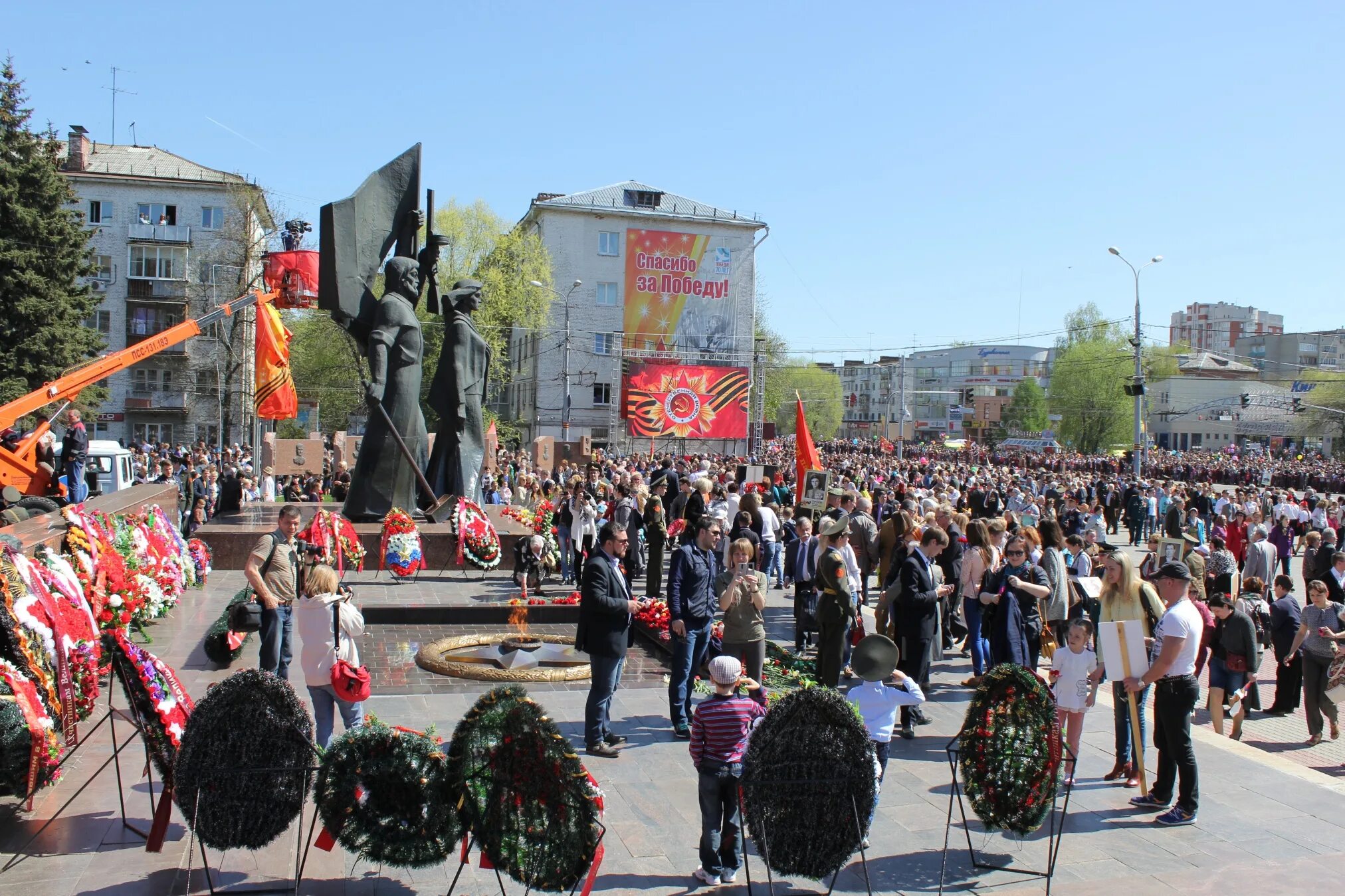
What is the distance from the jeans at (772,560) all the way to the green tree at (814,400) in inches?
3573

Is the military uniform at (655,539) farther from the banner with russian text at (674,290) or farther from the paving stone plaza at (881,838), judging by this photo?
the banner with russian text at (674,290)

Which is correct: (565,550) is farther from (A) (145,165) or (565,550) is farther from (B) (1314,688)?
(A) (145,165)

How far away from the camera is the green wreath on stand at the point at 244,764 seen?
197 inches

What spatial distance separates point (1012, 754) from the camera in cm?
570

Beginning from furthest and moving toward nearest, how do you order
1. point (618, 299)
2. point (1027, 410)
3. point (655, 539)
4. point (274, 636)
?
1. point (1027, 410)
2. point (618, 299)
3. point (655, 539)
4. point (274, 636)

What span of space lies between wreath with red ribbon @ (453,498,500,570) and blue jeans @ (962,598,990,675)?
7568 millimetres

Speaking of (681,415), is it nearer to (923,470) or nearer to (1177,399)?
(923,470)

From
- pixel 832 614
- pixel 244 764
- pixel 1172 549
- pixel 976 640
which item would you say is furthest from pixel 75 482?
pixel 1172 549

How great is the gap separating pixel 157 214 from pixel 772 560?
169 ft

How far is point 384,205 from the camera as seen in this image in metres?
16.9

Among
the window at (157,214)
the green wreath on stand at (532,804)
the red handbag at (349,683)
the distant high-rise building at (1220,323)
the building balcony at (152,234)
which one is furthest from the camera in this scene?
the distant high-rise building at (1220,323)

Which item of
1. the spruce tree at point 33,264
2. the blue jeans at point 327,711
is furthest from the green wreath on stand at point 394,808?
the spruce tree at point 33,264

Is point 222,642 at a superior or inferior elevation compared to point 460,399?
inferior

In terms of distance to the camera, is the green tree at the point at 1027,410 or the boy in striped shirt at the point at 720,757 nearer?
the boy in striped shirt at the point at 720,757
